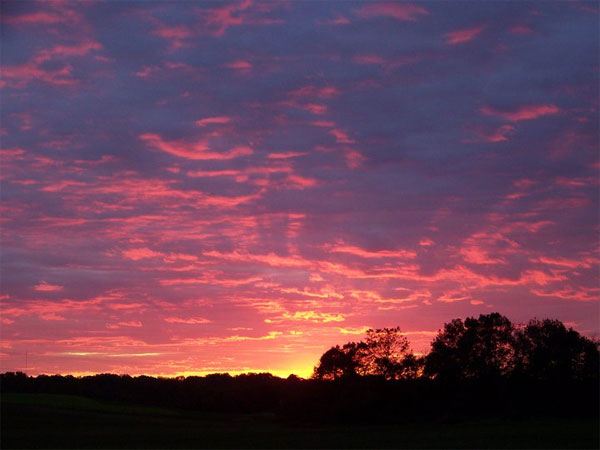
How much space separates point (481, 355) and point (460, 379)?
4.40m

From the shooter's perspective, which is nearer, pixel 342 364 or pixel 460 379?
pixel 460 379

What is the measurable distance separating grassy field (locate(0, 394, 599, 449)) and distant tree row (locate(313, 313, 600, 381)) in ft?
45.0

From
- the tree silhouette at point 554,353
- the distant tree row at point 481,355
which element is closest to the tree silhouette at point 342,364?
the distant tree row at point 481,355

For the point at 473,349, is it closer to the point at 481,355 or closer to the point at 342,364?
the point at 481,355

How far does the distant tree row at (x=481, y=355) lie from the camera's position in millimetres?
85812

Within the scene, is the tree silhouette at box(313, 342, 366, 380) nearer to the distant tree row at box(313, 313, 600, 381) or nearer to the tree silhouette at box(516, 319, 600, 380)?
the distant tree row at box(313, 313, 600, 381)

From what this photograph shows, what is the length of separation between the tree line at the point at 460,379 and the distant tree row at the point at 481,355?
0.12 metres

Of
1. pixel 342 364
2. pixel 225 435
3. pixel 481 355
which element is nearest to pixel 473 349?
pixel 481 355

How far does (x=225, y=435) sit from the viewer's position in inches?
2456

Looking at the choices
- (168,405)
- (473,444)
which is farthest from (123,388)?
(473,444)

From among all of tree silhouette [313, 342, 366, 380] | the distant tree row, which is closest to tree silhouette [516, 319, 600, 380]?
the distant tree row

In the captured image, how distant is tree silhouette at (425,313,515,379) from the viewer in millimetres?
91312

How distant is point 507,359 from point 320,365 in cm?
2629

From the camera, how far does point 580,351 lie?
3371 inches
